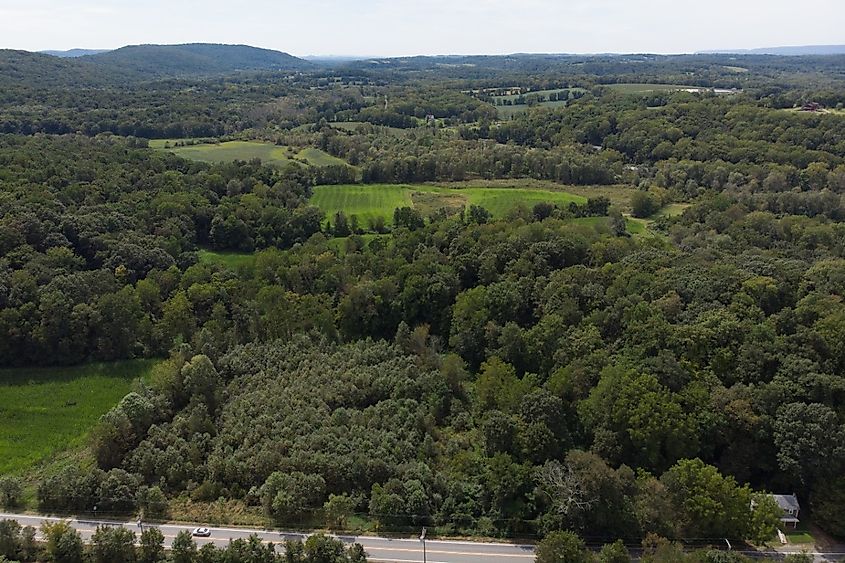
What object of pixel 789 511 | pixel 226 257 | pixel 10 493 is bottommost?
pixel 789 511

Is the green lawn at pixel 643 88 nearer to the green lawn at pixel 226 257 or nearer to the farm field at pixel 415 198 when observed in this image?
the farm field at pixel 415 198

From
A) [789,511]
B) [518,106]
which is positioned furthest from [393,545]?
[518,106]

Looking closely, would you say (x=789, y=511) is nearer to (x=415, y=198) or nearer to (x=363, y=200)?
(x=415, y=198)

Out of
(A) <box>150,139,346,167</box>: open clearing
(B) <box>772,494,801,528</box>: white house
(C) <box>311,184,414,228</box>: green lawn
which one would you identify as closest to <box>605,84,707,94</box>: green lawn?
(A) <box>150,139,346,167</box>: open clearing

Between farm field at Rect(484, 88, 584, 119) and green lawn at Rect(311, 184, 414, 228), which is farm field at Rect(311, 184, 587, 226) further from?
farm field at Rect(484, 88, 584, 119)

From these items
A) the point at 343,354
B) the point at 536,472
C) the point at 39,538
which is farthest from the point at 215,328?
the point at 536,472

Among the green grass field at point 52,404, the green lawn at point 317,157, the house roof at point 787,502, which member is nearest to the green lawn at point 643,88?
the green lawn at point 317,157

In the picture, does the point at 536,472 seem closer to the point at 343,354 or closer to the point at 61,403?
the point at 343,354
